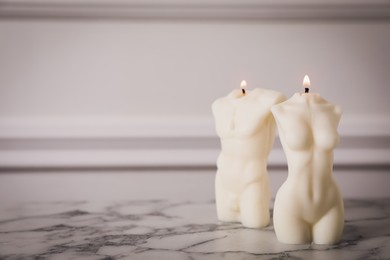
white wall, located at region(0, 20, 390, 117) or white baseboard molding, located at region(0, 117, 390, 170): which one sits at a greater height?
white wall, located at region(0, 20, 390, 117)

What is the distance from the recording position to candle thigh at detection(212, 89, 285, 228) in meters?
0.71

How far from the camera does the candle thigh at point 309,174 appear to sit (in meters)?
0.62

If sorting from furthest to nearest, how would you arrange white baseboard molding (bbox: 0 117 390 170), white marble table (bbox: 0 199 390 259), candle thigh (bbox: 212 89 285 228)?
1. white baseboard molding (bbox: 0 117 390 170)
2. candle thigh (bbox: 212 89 285 228)
3. white marble table (bbox: 0 199 390 259)

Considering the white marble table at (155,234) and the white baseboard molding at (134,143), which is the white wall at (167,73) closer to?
the white baseboard molding at (134,143)

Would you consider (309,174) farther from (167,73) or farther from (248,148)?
(167,73)

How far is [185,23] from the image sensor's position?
3.41ft

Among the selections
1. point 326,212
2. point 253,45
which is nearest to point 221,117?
point 326,212

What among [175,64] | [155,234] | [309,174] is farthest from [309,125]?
[175,64]

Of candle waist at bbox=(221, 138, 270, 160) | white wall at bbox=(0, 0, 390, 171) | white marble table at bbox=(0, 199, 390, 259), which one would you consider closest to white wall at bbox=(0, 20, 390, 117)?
white wall at bbox=(0, 0, 390, 171)

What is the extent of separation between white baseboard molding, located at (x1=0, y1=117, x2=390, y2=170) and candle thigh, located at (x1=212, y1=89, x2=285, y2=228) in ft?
0.94

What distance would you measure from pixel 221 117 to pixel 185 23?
1.15 feet

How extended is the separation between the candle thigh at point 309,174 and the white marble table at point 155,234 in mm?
23

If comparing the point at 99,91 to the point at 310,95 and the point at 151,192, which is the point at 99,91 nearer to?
the point at 151,192

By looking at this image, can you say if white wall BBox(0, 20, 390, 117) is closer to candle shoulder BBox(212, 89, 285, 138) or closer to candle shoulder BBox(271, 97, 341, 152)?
candle shoulder BBox(212, 89, 285, 138)
